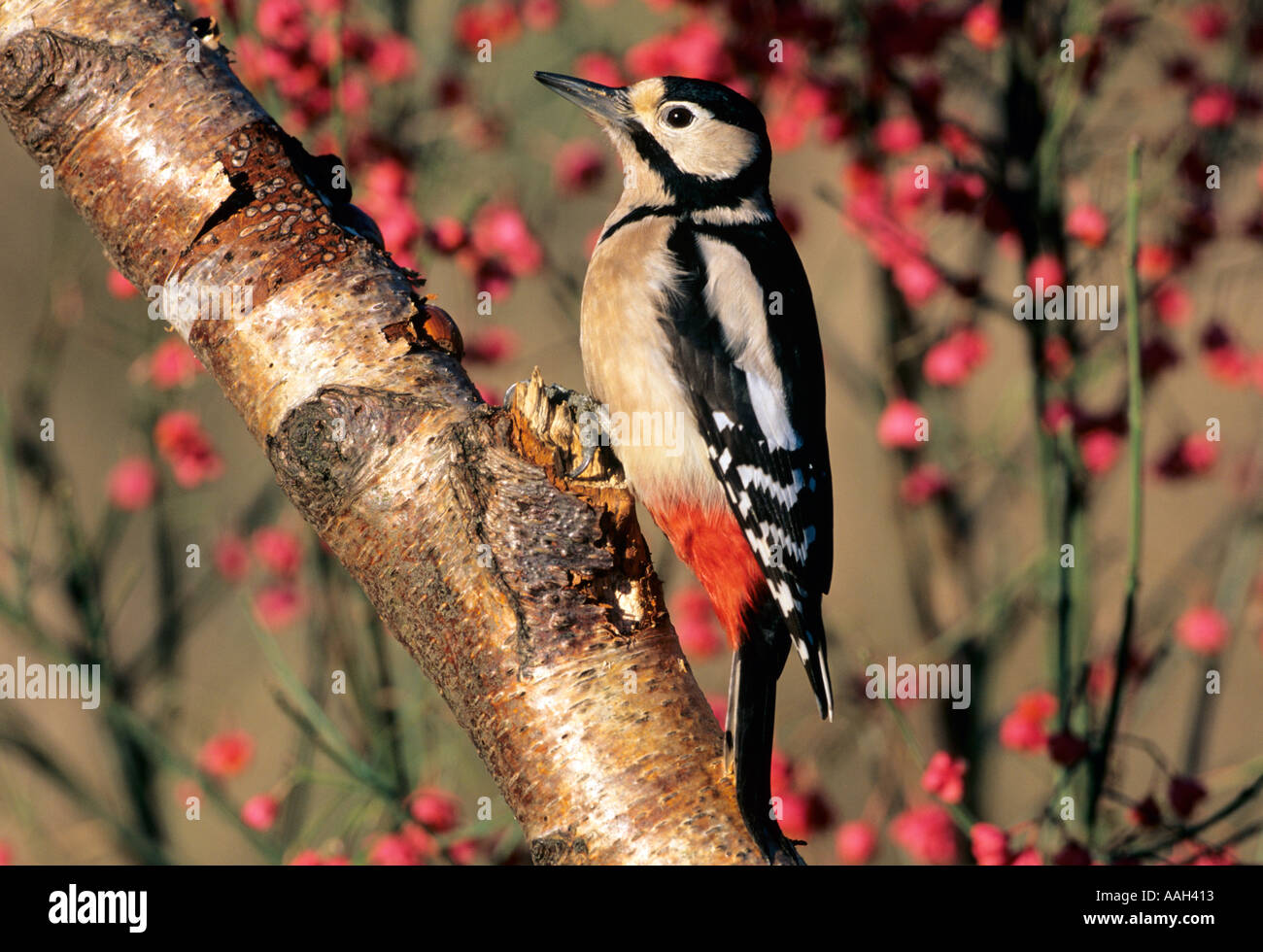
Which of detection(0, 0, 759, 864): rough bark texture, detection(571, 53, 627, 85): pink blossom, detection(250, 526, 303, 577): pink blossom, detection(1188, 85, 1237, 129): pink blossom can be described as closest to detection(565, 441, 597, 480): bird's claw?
detection(0, 0, 759, 864): rough bark texture

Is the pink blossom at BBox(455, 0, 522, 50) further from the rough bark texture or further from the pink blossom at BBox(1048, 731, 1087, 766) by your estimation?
the pink blossom at BBox(1048, 731, 1087, 766)

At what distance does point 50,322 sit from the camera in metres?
3.18

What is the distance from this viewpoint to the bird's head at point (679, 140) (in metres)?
2.66

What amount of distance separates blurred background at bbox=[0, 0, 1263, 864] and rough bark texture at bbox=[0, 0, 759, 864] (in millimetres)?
814

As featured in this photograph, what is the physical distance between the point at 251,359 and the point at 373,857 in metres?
1.29

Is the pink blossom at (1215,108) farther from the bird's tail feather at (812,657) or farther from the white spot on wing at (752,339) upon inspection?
the bird's tail feather at (812,657)

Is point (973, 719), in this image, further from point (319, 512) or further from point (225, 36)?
point (225, 36)

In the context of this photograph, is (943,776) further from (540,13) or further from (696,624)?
(540,13)

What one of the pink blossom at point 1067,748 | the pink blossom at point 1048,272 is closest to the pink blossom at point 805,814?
the pink blossom at point 1067,748

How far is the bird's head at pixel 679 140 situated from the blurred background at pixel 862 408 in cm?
35

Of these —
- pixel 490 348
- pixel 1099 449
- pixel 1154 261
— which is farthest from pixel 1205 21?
pixel 490 348

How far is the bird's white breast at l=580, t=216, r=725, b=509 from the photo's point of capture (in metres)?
2.42

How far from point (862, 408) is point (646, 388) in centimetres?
130

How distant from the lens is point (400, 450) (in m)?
1.60
